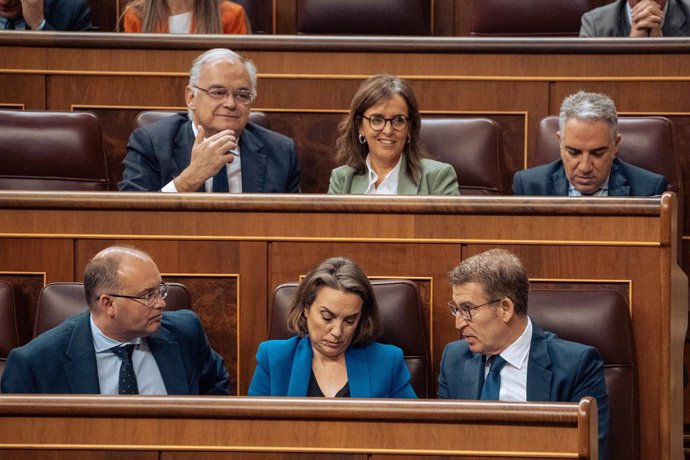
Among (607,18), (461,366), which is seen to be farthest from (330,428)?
(607,18)

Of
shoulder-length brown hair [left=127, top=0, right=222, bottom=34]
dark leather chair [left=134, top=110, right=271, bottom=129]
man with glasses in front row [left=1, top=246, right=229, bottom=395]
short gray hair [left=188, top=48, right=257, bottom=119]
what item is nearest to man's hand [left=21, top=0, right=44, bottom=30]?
shoulder-length brown hair [left=127, top=0, right=222, bottom=34]

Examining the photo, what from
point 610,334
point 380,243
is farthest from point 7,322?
point 610,334

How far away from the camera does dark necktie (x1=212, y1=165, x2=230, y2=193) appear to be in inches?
67.2

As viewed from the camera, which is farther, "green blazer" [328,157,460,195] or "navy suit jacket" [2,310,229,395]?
"green blazer" [328,157,460,195]

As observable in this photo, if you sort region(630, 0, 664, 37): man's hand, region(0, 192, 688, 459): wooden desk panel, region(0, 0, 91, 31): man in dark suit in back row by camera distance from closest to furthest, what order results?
region(0, 192, 688, 459): wooden desk panel
region(630, 0, 664, 37): man's hand
region(0, 0, 91, 31): man in dark suit in back row

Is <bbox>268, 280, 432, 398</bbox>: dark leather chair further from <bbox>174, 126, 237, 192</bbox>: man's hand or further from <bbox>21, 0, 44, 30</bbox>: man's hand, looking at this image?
<bbox>21, 0, 44, 30</bbox>: man's hand

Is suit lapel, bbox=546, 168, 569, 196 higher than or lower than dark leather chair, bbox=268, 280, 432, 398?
higher

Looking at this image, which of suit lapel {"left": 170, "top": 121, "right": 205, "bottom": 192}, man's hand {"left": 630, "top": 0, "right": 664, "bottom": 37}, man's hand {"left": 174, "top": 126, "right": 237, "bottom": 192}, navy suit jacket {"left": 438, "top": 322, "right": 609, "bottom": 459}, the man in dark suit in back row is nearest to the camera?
navy suit jacket {"left": 438, "top": 322, "right": 609, "bottom": 459}

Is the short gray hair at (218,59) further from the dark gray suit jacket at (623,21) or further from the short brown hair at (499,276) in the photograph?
the dark gray suit jacket at (623,21)

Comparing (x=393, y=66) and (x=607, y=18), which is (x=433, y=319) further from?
(x=607, y=18)

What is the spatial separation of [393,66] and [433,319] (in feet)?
1.95

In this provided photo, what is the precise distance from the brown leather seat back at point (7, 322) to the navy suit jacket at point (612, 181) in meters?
0.67

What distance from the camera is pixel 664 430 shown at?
142cm

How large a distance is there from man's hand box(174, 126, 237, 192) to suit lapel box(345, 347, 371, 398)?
370 millimetres
